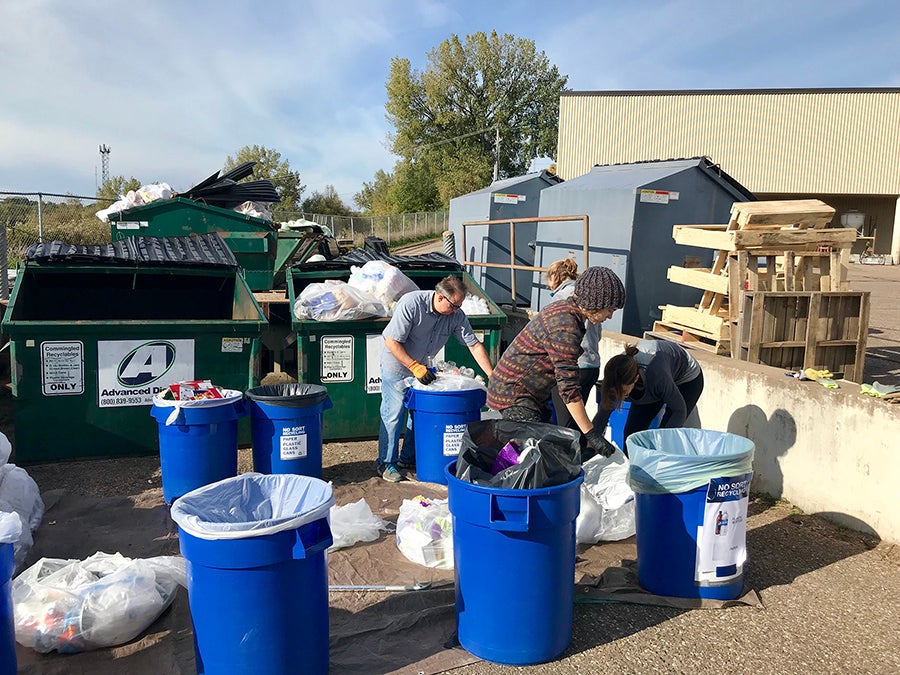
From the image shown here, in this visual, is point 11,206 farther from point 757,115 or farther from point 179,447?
point 757,115

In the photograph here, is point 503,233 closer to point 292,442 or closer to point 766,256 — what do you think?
point 766,256

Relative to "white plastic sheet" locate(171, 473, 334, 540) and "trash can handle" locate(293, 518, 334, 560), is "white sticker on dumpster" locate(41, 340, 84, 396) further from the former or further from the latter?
"trash can handle" locate(293, 518, 334, 560)

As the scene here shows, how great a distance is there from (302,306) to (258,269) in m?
3.92

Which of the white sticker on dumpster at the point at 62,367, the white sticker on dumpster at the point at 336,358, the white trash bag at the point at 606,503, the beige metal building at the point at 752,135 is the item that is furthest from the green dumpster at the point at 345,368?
the beige metal building at the point at 752,135

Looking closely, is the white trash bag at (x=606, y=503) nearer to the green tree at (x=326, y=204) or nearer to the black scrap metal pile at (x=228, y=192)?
the black scrap metal pile at (x=228, y=192)

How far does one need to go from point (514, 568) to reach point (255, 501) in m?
1.12

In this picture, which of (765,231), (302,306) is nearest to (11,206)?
(302,306)

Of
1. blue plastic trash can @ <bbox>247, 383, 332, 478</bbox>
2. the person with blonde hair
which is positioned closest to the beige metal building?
the person with blonde hair

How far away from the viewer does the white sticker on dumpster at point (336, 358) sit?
5.99 metres

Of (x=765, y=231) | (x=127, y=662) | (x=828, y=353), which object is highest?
(x=765, y=231)

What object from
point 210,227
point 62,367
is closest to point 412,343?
point 62,367

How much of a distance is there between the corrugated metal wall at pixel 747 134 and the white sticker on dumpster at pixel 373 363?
2363cm

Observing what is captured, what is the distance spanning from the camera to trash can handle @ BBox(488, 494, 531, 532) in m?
2.74

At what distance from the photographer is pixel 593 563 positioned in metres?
3.88
